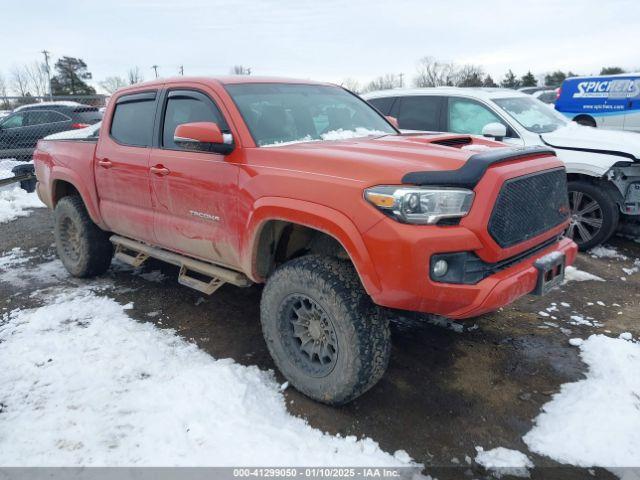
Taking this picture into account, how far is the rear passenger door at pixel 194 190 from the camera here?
3260 mm

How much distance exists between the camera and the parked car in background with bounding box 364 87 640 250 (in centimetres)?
543

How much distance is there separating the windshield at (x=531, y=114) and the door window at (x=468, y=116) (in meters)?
0.21

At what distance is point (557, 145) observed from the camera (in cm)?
570

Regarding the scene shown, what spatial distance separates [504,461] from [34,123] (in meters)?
13.4

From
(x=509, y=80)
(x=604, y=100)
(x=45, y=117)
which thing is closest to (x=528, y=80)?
(x=509, y=80)

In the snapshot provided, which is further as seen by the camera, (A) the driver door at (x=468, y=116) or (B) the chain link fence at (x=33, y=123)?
(B) the chain link fence at (x=33, y=123)

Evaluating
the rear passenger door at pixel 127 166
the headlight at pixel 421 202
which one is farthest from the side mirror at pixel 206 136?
the headlight at pixel 421 202

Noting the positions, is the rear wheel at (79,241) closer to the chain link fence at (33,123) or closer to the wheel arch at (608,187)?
the wheel arch at (608,187)

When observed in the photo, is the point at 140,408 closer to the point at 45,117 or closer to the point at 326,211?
the point at 326,211

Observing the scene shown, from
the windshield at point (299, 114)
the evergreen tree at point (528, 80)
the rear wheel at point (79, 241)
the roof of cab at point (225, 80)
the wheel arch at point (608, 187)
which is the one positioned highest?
the evergreen tree at point (528, 80)

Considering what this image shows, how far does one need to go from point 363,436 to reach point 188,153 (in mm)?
2285

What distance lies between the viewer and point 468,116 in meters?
6.31

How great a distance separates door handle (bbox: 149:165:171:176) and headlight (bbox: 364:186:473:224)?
187cm

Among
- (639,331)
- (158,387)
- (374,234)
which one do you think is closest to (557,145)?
(639,331)
